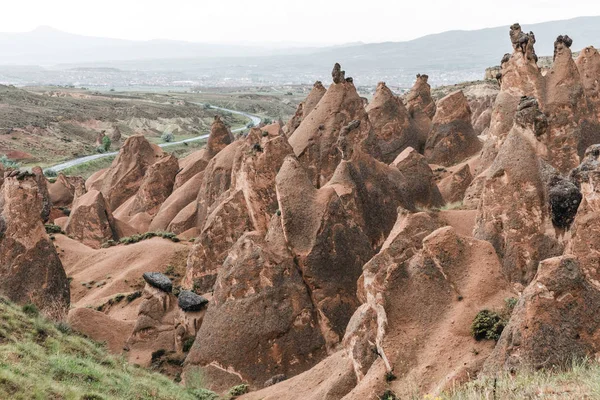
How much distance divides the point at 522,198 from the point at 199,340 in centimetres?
1148

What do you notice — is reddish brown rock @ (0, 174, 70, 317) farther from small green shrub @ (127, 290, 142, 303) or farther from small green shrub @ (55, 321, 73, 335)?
small green shrub @ (127, 290, 142, 303)

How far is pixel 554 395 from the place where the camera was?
10.4m

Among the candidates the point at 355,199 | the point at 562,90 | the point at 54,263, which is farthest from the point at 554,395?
the point at 562,90

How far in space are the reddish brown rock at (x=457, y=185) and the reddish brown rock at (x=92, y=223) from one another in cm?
2143

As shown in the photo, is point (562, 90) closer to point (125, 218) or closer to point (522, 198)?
point (522, 198)

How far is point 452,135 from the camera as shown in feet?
151

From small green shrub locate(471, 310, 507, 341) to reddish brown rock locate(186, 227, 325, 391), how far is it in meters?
8.22

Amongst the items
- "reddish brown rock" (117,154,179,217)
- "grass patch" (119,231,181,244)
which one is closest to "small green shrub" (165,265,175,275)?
"grass patch" (119,231,181,244)

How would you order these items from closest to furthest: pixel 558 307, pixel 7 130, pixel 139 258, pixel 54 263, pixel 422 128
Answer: pixel 558 307
pixel 54 263
pixel 139 258
pixel 422 128
pixel 7 130

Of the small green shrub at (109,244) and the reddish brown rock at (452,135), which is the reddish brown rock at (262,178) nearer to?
the small green shrub at (109,244)

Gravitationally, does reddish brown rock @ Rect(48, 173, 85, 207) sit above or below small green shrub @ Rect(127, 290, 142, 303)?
above

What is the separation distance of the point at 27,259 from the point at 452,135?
27.9 m

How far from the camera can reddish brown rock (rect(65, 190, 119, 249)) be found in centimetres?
4562

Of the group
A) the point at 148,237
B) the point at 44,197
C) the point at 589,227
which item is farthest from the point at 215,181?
the point at 589,227
